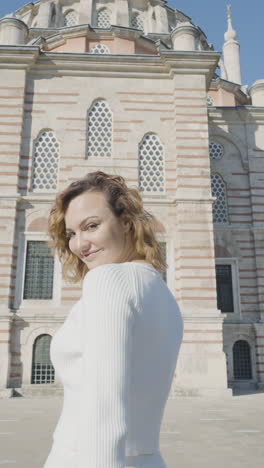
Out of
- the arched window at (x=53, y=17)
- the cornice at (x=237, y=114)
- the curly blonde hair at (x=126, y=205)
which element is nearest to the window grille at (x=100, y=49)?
the cornice at (x=237, y=114)

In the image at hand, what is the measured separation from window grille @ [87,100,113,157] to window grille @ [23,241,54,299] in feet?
12.4

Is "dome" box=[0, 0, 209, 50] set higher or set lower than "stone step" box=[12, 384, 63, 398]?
higher

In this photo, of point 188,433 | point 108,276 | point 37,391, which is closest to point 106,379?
point 108,276

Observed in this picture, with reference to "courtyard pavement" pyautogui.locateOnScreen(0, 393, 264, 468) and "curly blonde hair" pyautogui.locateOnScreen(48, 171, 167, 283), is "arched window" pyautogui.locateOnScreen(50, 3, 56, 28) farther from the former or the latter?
"curly blonde hair" pyautogui.locateOnScreen(48, 171, 167, 283)

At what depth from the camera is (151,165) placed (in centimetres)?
1333

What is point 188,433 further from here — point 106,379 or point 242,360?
point 242,360

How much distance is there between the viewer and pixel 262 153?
647 inches

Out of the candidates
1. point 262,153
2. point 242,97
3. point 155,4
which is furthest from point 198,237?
point 155,4

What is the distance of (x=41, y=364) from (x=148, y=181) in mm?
7004

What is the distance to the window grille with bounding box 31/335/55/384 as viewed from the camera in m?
11.5

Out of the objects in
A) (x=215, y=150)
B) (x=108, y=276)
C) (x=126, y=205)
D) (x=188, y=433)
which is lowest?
(x=188, y=433)

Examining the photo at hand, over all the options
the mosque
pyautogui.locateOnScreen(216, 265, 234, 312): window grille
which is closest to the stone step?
the mosque

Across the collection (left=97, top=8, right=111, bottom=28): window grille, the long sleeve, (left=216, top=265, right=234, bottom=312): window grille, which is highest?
(left=97, top=8, right=111, bottom=28): window grille

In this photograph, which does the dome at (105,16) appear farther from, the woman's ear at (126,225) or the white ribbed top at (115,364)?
the white ribbed top at (115,364)
